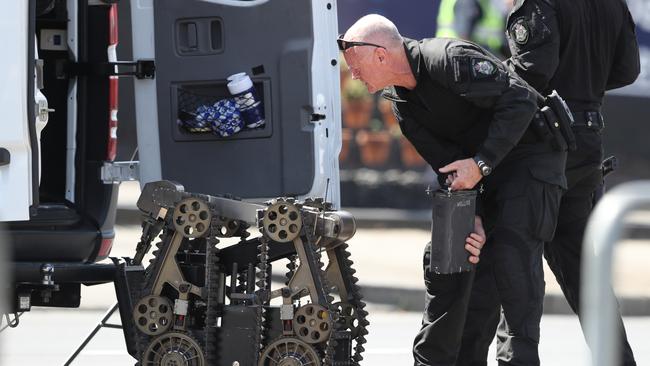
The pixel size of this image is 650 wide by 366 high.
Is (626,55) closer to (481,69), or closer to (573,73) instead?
(573,73)

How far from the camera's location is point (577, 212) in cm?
655

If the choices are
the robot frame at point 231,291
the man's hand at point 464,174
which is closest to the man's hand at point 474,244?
the man's hand at point 464,174

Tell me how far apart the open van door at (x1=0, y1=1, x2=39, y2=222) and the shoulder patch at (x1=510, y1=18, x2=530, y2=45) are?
6.88 feet

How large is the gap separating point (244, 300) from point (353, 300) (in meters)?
0.53

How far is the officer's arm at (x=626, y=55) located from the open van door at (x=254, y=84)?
1.30m

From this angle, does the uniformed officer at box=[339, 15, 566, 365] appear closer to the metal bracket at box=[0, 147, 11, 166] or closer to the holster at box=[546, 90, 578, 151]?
the holster at box=[546, 90, 578, 151]

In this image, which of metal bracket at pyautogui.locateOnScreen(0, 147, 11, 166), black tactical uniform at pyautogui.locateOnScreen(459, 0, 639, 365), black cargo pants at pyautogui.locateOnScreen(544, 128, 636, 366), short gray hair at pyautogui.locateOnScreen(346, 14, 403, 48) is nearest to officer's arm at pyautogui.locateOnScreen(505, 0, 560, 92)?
black tactical uniform at pyautogui.locateOnScreen(459, 0, 639, 365)

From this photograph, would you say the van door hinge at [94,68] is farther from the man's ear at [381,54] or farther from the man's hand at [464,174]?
the man's hand at [464,174]

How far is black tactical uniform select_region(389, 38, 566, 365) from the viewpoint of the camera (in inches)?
228

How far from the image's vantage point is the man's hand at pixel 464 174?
19.0ft

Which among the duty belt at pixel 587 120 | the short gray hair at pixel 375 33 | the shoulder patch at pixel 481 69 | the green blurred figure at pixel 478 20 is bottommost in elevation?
the duty belt at pixel 587 120

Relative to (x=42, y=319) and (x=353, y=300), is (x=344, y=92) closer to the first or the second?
(x=42, y=319)

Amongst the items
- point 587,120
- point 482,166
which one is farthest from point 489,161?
point 587,120

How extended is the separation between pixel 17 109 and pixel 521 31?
2.20 metres
